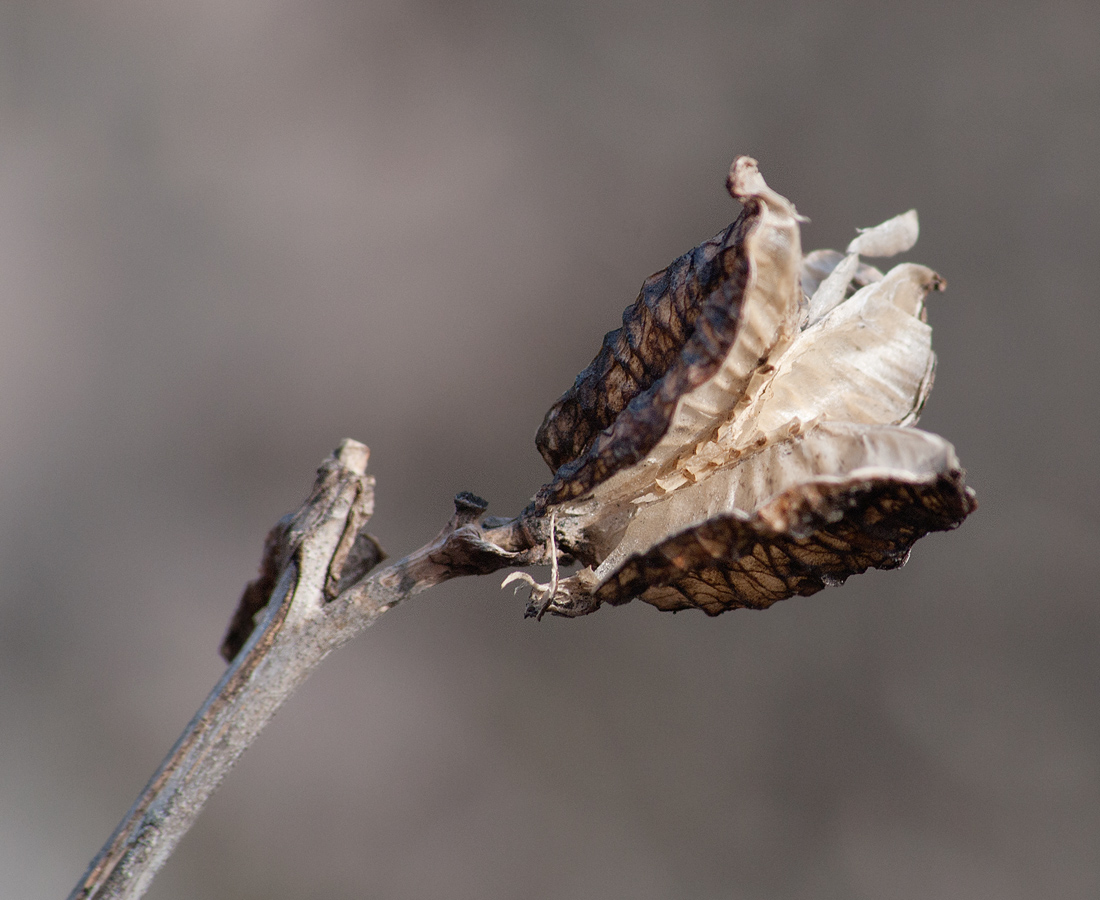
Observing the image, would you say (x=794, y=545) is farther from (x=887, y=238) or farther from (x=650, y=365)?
(x=887, y=238)

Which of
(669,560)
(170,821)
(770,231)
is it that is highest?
(770,231)

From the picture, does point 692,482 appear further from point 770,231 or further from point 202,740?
point 202,740

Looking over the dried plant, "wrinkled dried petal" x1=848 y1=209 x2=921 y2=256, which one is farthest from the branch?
"wrinkled dried petal" x1=848 y1=209 x2=921 y2=256

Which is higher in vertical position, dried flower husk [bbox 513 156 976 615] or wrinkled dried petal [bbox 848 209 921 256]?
wrinkled dried petal [bbox 848 209 921 256]

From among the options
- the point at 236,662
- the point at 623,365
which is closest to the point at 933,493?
the point at 623,365

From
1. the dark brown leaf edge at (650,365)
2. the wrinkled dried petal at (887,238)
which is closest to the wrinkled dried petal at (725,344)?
the dark brown leaf edge at (650,365)

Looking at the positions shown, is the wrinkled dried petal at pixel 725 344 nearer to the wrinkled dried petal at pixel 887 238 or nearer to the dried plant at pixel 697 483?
the dried plant at pixel 697 483

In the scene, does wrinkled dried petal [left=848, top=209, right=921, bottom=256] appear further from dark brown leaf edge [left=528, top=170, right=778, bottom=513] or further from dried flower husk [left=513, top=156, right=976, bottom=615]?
dark brown leaf edge [left=528, top=170, right=778, bottom=513]

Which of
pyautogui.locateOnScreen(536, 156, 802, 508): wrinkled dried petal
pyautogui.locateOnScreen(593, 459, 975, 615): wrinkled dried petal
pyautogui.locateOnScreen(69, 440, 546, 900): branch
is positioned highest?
pyautogui.locateOnScreen(536, 156, 802, 508): wrinkled dried petal
